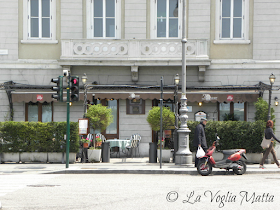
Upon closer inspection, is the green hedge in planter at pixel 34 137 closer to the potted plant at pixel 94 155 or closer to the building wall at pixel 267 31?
the potted plant at pixel 94 155

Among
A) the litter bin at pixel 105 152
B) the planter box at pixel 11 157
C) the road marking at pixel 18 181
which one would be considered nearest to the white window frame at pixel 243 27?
the litter bin at pixel 105 152

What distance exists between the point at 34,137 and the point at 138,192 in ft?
29.9

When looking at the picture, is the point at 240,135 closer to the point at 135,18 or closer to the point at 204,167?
the point at 204,167

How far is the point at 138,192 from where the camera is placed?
10547mm

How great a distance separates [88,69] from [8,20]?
4556mm

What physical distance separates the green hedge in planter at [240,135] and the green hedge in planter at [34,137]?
226 inches

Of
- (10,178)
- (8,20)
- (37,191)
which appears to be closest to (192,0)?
(8,20)

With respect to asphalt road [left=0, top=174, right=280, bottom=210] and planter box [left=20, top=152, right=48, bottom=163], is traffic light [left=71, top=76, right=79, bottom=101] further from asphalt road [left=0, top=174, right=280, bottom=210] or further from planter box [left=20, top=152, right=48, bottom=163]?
planter box [left=20, top=152, right=48, bottom=163]

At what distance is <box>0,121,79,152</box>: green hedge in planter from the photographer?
18500 millimetres

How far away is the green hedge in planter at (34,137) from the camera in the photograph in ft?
60.7

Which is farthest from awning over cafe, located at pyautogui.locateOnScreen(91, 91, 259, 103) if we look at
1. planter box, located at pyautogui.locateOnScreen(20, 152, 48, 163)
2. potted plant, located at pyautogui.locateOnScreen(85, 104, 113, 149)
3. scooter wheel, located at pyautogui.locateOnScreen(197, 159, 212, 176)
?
scooter wheel, located at pyautogui.locateOnScreen(197, 159, 212, 176)

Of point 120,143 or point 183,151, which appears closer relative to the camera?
point 183,151

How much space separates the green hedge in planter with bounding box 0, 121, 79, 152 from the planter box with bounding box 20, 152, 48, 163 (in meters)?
0.17

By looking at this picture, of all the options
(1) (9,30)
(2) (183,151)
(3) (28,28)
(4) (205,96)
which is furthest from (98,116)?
(1) (9,30)
